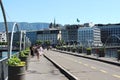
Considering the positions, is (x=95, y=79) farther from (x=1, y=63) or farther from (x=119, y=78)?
(x=1, y=63)

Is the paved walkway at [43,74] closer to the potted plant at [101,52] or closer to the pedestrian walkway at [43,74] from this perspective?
the pedestrian walkway at [43,74]

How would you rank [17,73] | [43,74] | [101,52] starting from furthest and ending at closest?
1. [101,52]
2. [43,74]
3. [17,73]

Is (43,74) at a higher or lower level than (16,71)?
lower

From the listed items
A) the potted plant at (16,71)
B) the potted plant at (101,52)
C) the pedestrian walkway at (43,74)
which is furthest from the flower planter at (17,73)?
the potted plant at (101,52)

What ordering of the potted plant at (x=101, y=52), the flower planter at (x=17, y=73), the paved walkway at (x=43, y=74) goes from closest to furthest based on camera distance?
1. the flower planter at (x=17, y=73)
2. the paved walkway at (x=43, y=74)
3. the potted plant at (x=101, y=52)

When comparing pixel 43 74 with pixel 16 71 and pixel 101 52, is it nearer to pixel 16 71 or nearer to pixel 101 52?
pixel 16 71

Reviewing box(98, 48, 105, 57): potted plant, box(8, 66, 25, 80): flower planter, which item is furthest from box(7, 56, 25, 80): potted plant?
box(98, 48, 105, 57): potted plant

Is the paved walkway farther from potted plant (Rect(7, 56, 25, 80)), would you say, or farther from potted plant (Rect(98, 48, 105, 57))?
potted plant (Rect(98, 48, 105, 57))

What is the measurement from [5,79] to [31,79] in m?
2.82

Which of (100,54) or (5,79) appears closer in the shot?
(5,79)

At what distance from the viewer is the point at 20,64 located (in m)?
13.6

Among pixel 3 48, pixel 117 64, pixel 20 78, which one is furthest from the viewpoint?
pixel 3 48

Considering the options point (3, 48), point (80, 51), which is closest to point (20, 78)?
point (80, 51)

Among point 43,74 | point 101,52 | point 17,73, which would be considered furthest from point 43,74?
point 101,52
